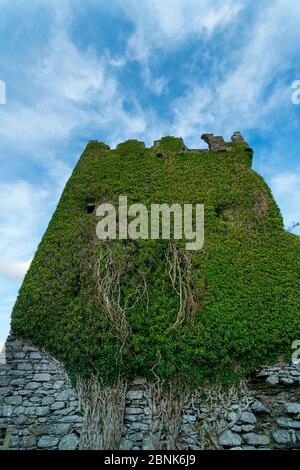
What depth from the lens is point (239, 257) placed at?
7711 mm

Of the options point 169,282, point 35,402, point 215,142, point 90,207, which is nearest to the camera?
point 35,402

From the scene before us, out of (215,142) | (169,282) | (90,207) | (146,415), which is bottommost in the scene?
(146,415)

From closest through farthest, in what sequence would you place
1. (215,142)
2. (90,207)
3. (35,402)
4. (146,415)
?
(146,415)
(35,402)
(90,207)
(215,142)

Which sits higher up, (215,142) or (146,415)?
(215,142)

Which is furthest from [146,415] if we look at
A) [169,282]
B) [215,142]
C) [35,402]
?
[215,142]

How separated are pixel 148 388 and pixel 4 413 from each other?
2.73 m

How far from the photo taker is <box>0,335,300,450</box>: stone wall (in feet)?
17.8

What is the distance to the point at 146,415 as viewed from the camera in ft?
18.8

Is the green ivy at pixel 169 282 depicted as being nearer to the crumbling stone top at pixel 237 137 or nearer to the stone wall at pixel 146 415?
the stone wall at pixel 146 415

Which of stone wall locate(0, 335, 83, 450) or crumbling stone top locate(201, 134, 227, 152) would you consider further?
crumbling stone top locate(201, 134, 227, 152)

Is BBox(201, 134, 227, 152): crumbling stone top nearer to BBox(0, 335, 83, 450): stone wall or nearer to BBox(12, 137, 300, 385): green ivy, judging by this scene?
BBox(12, 137, 300, 385): green ivy

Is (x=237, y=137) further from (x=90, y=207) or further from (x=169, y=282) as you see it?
(x=169, y=282)

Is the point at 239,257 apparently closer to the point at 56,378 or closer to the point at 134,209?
the point at 134,209

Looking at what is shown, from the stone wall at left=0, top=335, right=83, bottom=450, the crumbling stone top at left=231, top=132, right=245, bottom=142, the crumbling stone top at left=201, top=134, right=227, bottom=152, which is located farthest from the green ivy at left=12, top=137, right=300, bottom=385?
the crumbling stone top at left=231, top=132, right=245, bottom=142
